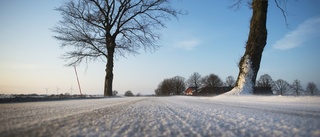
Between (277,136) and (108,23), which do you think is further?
(108,23)

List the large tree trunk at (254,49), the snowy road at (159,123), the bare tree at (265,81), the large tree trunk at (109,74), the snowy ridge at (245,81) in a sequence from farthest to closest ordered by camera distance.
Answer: the bare tree at (265,81) < the large tree trunk at (109,74) < the large tree trunk at (254,49) < the snowy ridge at (245,81) < the snowy road at (159,123)

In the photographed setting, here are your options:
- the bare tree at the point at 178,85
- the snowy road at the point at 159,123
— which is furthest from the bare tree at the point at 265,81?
the snowy road at the point at 159,123

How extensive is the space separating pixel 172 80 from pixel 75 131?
109067 mm

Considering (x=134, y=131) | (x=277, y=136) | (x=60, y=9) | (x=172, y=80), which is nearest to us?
(x=277, y=136)

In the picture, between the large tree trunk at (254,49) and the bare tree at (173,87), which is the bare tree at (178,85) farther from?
the large tree trunk at (254,49)

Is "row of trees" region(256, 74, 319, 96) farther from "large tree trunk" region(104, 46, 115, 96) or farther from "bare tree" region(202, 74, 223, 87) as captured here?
"large tree trunk" region(104, 46, 115, 96)

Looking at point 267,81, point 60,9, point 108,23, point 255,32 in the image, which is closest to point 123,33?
point 108,23

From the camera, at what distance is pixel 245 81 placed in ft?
27.7

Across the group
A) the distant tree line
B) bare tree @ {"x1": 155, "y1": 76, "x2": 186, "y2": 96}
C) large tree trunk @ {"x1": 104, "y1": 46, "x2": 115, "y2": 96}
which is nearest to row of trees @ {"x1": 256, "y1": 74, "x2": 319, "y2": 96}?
the distant tree line

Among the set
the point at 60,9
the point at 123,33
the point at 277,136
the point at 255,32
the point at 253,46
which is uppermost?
the point at 60,9

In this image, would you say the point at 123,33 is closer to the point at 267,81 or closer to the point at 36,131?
the point at 36,131

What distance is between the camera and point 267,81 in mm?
90875

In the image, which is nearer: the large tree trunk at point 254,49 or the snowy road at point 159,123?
the snowy road at point 159,123

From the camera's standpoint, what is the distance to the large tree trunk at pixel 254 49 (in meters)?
8.48
